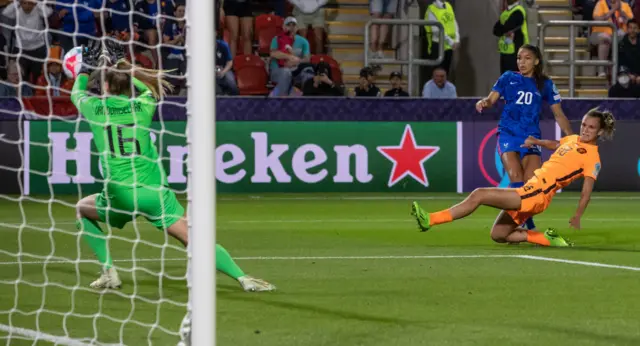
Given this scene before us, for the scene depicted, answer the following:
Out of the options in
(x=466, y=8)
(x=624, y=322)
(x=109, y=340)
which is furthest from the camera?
(x=466, y=8)

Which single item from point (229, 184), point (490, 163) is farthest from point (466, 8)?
point (229, 184)

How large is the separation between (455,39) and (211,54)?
15.6 metres

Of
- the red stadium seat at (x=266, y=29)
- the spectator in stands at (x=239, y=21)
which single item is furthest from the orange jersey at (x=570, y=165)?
the red stadium seat at (x=266, y=29)

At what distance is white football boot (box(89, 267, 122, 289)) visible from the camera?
7930mm

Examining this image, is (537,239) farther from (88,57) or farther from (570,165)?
(88,57)

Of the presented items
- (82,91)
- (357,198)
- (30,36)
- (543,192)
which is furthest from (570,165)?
(30,36)

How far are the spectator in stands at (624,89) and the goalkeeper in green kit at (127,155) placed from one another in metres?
12.7

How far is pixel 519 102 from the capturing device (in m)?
11.7

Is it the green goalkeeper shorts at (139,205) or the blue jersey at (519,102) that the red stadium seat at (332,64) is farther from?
the green goalkeeper shorts at (139,205)

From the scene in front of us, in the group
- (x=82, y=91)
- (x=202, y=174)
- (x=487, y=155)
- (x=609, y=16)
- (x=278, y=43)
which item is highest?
(x=609, y=16)

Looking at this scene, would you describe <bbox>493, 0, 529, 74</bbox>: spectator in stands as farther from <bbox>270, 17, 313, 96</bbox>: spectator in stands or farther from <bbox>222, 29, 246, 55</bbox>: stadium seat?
<bbox>222, 29, 246, 55</bbox>: stadium seat

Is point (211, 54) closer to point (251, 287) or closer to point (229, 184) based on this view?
point (251, 287)

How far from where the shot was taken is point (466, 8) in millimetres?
21969

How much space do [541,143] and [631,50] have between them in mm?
10171
